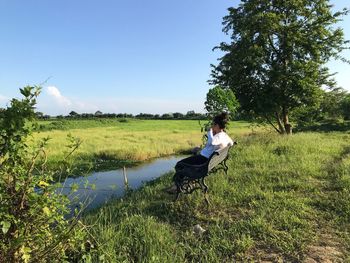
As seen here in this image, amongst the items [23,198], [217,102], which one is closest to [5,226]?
[23,198]

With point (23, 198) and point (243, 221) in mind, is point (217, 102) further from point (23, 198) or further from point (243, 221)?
point (23, 198)

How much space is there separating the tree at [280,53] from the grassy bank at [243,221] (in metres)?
9.61

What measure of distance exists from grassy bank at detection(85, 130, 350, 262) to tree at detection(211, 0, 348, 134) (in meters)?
9.61

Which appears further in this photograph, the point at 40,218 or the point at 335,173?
the point at 335,173

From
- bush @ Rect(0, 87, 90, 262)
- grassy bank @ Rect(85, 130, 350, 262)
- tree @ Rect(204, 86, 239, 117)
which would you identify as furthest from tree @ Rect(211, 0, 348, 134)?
bush @ Rect(0, 87, 90, 262)

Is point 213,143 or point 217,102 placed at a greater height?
point 217,102

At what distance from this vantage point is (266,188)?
7.63 metres

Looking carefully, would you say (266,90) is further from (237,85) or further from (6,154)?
(6,154)

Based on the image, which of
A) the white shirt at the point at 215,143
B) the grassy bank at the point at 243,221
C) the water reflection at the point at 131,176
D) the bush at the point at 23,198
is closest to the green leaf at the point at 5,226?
the bush at the point at 23,198

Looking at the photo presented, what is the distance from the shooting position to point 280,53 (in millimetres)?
19188

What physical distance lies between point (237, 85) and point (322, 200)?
13430mm

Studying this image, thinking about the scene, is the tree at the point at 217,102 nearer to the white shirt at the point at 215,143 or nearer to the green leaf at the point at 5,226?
the white shirt at the point at 215,143

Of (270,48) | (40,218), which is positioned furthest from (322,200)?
(270,48)

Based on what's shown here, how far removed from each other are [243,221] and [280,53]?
15070 millimetres
